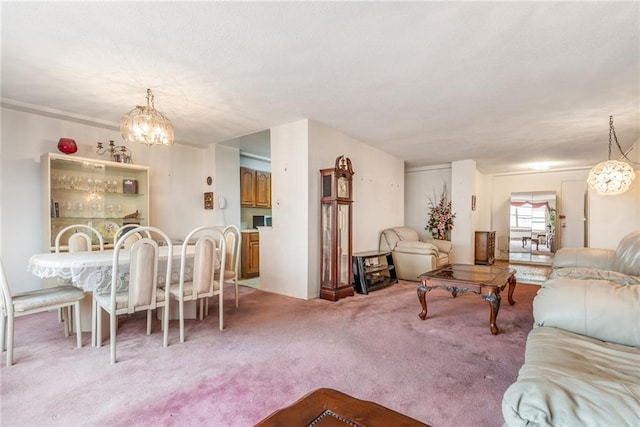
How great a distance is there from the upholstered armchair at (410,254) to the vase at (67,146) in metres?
4.94

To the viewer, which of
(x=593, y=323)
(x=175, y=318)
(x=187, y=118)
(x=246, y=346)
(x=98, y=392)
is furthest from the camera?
(x=187, y=118)

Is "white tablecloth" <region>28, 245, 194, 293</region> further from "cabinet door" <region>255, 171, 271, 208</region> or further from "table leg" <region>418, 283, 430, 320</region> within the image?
"cabinet door" <region>255, 171, 271, 208</region>

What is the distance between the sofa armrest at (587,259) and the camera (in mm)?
3224

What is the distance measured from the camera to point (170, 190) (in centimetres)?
520

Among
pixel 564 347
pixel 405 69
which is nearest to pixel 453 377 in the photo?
pixel 564 347

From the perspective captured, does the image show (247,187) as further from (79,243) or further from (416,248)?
(416,248)

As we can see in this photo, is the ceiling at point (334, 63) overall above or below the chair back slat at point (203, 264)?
above

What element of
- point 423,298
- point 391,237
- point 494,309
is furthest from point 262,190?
point 494,309

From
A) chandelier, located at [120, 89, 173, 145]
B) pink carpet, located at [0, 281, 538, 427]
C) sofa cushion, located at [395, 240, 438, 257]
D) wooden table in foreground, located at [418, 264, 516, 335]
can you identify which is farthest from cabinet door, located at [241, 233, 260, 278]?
wooden table in foreground, located at [418, 264, 516, 335]

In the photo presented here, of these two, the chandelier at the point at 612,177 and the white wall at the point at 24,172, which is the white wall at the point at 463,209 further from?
the white wall at the point at 24,172

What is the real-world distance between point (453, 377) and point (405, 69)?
8.06 ft

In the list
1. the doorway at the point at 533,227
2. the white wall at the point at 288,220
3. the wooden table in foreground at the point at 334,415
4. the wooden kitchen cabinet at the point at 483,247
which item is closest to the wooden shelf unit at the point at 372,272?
the white wall at the point at 288,220

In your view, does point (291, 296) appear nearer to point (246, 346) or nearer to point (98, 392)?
point (246, 346)

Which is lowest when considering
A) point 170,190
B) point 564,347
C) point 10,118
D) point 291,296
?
point 291,296
